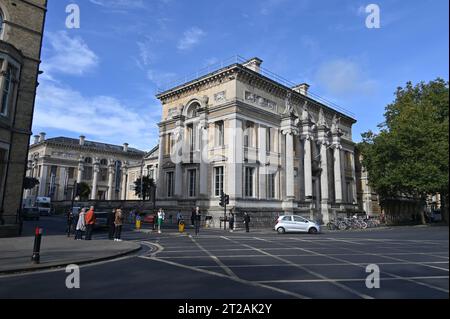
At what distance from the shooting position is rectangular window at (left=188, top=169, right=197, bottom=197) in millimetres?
34438

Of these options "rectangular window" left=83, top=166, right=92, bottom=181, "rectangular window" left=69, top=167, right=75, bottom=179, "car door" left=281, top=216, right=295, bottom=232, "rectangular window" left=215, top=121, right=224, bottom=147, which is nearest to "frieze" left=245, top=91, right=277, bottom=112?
"rectangular window" left=215, top=121, right=224, bottom=147

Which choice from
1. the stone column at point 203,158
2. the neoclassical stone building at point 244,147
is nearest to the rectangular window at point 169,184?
the neoclassical stone building at point 244,147

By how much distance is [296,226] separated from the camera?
25859 millimetres

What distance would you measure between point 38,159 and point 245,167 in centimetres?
5501

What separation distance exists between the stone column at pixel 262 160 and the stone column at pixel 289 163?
2662mm

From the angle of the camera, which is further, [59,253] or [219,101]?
[219,101]

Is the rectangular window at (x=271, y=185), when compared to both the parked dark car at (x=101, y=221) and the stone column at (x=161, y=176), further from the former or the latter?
the parked dark car at (x=101, y=221)

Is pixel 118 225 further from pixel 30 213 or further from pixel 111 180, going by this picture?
pixel 111 180

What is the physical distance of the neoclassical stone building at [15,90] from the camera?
17531 millimetres

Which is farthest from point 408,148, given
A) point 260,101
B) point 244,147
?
point 244,147

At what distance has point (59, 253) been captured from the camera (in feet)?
39.3

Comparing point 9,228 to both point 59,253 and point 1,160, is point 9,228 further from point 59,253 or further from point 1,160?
point 59,253

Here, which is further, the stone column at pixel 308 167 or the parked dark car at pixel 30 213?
the parked dark car at pixel 30 213
